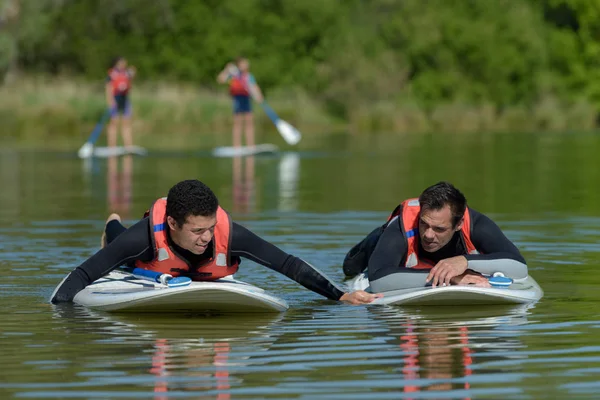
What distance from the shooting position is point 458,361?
7.77 m

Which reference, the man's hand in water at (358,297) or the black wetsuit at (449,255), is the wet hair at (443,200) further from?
the man's hand in water at (358,297)

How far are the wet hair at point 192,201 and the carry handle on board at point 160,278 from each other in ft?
1.59

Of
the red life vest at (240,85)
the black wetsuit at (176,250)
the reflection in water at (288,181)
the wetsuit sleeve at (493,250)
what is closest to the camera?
the black wetsuit at (176,250)

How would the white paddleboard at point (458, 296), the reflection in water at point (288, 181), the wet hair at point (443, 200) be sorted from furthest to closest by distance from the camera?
the reflection in water at point (288, 181) → the white paddleboard at point (458, 296) → the wet hair at point (443, 200)

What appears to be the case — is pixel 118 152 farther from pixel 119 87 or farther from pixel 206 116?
pixel 206 116

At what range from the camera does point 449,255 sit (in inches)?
410

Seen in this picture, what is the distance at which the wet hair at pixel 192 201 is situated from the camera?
29.6 ft

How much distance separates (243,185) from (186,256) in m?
13.8

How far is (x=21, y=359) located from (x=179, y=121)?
130 ft

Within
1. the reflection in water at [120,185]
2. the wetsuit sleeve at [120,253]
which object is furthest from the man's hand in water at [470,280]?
the reflection in water at [120,185]

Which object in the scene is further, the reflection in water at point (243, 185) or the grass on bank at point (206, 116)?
the grass on bank at point (206, 116)

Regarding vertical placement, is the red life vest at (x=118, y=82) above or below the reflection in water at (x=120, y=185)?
above

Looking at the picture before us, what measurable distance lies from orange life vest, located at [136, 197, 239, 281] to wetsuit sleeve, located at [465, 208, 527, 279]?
168cm

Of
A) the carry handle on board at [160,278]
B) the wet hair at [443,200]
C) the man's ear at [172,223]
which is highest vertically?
the wet hair at [443,200]
